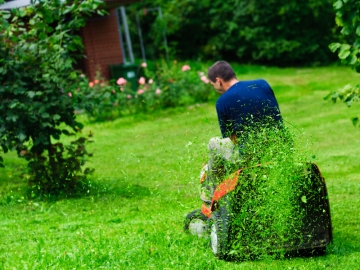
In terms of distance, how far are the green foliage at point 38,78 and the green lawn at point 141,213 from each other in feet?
2.84

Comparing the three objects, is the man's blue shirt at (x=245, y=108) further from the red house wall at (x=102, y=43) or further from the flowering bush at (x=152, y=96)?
the red house wall at (x=102, y=43)

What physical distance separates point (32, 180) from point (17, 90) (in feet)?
4.31

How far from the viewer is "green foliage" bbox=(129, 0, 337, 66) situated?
25875 mm

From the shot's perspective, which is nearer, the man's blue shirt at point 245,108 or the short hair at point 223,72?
the man's blue shirt at point 245,108

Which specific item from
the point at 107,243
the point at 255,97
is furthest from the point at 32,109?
the point at 255,97


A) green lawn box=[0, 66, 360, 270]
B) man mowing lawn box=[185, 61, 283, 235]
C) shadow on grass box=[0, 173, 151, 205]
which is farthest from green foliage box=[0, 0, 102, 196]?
man mowing lawn box=[185, 61, 283, 235]

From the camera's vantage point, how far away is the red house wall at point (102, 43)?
2152 cm

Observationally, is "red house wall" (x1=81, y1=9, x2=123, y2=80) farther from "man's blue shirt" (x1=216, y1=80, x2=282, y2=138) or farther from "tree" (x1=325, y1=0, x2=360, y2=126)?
"tree" (x1=325, y1=0, x2=360, y2=126)

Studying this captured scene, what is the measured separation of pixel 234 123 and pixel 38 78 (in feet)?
12.2

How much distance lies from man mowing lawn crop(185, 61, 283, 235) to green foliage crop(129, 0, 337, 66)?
1920cm

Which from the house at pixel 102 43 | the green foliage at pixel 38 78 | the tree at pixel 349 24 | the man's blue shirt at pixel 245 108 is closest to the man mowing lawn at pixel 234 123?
the man's blue shirt at pixel 245 108

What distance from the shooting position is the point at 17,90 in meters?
9.16

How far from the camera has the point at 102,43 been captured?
21.9m

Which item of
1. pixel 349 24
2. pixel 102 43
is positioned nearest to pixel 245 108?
pixel 349 24
